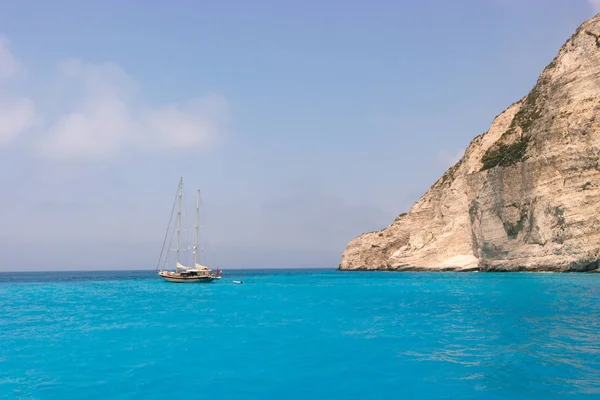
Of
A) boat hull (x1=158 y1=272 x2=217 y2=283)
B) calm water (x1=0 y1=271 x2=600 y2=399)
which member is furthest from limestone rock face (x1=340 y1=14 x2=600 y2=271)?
boat hull (x1=158 y1=272 x2=217 y2=283)

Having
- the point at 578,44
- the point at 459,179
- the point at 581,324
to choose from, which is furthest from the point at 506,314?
the point at 459,179

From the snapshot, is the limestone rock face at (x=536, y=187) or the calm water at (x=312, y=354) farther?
the limestone rock face at (x=536, y=187)

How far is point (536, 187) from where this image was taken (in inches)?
2667

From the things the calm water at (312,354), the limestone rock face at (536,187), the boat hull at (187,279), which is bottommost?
the calm water at (312,354)

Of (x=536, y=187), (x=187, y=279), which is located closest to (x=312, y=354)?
(x=187, y=279)

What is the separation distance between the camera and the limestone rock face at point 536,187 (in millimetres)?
61531

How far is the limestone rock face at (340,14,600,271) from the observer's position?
6153 cm

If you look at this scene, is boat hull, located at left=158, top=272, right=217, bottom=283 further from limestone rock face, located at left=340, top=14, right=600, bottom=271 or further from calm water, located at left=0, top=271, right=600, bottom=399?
limestone rock face, located at left=340, top=14, right=600, bottom=271

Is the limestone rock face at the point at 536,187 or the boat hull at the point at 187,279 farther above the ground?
the limestone rock face at the point at 536,187

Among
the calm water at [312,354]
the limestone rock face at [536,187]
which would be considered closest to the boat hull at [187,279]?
the calm water at [312,354]

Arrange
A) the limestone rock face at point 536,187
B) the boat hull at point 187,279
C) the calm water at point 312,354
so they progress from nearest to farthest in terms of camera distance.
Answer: the calm water at point 312,354 → the limestone rock face at point 536,187 → the boat hull at point 187,279

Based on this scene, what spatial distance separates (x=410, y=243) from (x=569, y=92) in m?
45.2

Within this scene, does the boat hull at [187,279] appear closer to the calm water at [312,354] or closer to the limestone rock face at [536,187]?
the calm water at [312,354]

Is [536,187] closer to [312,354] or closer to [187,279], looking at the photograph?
[187,279]
